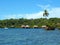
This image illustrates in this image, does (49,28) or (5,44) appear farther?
(49,28)

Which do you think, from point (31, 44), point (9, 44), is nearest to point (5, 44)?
point (9, 44)

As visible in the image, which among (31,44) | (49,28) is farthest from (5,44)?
(49,28)

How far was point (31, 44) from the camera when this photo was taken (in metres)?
53.1

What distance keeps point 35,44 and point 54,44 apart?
3.87m

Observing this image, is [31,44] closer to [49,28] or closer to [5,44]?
[5,44]

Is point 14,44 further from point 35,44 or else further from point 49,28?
point 49,28

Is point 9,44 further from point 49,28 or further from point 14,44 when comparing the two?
point 49,28

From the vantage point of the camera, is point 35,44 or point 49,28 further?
point 49,28

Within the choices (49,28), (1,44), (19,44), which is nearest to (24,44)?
(19,44)

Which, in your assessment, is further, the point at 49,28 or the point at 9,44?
the point at 49,28

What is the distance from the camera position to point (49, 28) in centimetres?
16888

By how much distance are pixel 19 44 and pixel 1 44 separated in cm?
379

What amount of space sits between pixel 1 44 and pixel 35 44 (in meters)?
7.00

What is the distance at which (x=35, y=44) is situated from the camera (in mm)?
53125
